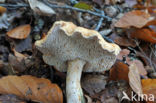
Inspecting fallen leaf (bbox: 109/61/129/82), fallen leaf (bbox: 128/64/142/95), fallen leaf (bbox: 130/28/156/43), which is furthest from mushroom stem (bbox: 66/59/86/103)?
fallen leaf (bbox: 130/28/156/43)

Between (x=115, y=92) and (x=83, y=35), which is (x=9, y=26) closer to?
(x=83, y=35)

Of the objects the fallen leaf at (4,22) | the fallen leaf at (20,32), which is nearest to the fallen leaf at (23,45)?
the fallen leaf at (20,32)

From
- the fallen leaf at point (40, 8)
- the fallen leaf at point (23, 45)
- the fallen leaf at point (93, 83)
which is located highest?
the fallen leaf at point (40, 8)

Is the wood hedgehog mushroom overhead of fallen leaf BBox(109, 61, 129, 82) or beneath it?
overhead

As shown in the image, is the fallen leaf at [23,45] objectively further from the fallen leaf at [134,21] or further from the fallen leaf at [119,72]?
the fallen leaf at [134,21]

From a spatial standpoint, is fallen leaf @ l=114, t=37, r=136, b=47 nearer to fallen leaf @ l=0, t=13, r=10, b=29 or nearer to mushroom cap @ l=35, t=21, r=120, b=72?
mushroom cap @ l=35, t=21, r=120, b=72

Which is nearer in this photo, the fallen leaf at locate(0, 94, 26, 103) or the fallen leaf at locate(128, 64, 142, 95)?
the fallen leaf at locate(0, 94, 26, 103)

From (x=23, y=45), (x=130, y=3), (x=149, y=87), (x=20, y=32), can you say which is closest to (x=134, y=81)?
(x=149, y=87)
